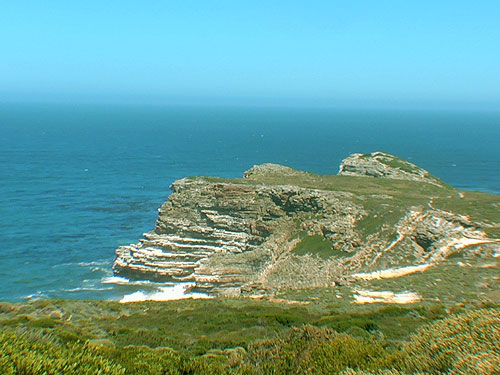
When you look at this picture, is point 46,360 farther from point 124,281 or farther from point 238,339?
point 124,281

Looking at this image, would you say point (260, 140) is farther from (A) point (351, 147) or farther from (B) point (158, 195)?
(B) point (158, 195)

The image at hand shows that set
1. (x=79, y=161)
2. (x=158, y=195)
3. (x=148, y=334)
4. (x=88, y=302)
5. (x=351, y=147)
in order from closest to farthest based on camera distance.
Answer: (x=148, y=334) → (x=88, y=302) → (x=158, y=195) → (x=79, y=161) → (x=351, y=147)

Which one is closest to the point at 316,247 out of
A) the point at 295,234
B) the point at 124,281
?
the point at 295,234

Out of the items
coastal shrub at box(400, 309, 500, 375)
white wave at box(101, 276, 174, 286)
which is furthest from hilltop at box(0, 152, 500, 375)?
white wave at box(101, 276, 174, 286)

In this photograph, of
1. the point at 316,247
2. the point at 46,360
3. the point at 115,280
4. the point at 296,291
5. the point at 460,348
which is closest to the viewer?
the point at 46,360

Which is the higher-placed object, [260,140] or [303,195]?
[303,195]

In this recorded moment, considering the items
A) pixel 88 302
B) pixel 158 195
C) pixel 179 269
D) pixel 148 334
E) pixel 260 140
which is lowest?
pixel 260 140

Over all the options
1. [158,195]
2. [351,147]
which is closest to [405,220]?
[158,195]

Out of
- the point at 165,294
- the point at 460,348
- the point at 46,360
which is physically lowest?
the point at 165,294
